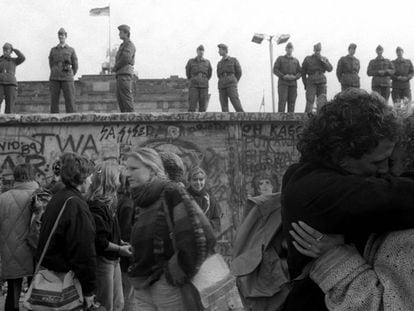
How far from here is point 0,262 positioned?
20.6ft

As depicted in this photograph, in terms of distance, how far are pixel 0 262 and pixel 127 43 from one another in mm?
7530

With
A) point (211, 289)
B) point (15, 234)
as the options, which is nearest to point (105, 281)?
point (15, 234)

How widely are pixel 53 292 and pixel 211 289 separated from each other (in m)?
1.34

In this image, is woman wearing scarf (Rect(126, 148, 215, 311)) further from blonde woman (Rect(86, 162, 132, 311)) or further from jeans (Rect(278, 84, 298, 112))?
jeans (Rect(278, 84, 298, 112))

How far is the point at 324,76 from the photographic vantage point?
14.3 metres

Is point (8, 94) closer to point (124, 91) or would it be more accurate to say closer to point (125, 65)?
point (124, 91)

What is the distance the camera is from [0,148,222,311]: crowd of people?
11.5 ft

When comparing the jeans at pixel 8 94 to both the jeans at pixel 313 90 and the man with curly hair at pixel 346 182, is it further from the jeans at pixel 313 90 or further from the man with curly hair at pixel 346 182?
the man with curly hair at pixel 346 182

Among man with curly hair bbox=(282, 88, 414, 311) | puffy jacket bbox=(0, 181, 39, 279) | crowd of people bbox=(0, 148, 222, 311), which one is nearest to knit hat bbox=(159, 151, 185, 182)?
crowd of people bbox=(0, 148, 222, 311)

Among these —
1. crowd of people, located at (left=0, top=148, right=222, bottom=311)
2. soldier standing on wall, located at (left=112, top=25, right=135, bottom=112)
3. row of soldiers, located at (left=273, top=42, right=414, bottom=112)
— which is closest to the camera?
crowd of people, located at (left=0, top=148, right=222, bottom=311)

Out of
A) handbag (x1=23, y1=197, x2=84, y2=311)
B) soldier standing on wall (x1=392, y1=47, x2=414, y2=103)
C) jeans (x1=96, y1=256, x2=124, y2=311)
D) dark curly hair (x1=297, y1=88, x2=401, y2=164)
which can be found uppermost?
soldier standing on wall (x1=392, y1=47, x2=414, y2=103)

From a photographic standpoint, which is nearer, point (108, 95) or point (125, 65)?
point (125, 65)

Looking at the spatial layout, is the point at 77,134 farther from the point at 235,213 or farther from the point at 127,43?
the point at 235,213

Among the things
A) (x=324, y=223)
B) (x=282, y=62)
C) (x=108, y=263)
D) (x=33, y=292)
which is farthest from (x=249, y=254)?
(x=282, y=62)
